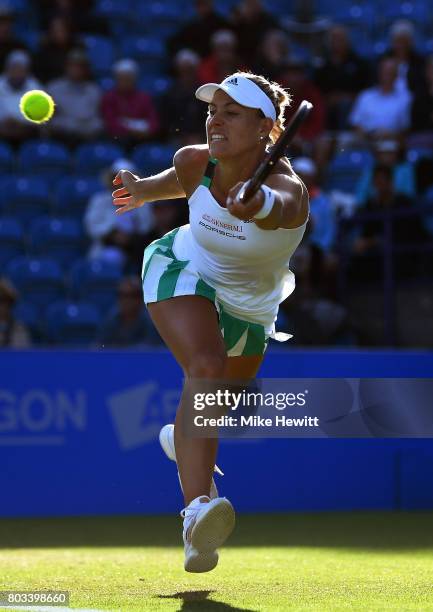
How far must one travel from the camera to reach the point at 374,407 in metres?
5.83

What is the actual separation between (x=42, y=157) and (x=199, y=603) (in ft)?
23.1

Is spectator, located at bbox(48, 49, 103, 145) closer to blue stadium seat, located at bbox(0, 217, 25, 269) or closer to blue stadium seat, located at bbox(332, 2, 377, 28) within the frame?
blue stadium seat, located at bbox(0, 217, 25, 269)

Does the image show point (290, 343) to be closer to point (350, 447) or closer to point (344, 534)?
point (350, 447)

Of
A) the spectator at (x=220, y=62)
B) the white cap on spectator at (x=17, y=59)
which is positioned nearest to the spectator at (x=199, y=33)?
the spectator at (x=220, y=62)

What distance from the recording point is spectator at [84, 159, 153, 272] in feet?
32.3

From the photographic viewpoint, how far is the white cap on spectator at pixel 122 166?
9641mm

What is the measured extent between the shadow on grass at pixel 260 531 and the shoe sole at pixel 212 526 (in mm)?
1781

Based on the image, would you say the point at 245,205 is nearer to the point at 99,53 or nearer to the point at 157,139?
the point at 157,139

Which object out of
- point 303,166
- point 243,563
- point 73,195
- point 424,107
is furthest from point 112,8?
point 243,563

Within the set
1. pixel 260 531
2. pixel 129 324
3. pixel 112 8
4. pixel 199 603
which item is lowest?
pixel 260 531

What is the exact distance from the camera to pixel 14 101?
34.6 ft

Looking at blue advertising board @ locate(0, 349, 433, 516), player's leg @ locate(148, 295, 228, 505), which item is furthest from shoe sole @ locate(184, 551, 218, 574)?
blue advertising board @ locate(0, 349, 433, 516)

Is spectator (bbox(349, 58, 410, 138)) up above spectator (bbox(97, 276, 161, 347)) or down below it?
above

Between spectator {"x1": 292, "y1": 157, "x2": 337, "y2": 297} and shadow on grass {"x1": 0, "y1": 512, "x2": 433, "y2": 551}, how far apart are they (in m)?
2.31
